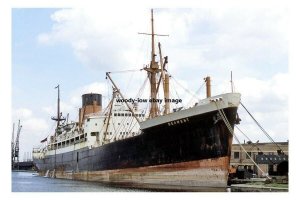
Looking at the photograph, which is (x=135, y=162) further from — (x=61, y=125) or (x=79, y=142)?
(x=61, y=125)

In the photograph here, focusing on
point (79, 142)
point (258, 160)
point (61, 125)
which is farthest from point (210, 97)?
point (61, 125)

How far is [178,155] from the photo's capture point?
2525 centimetres

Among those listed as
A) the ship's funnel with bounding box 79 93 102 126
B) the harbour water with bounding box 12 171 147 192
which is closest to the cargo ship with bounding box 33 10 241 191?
the harbour water with bounding box 12 171 147 192

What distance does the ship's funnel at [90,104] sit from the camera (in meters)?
43.4

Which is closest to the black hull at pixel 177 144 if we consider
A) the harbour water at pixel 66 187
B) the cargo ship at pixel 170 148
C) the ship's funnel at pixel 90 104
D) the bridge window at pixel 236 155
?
the cargo ship at pixel 170 148

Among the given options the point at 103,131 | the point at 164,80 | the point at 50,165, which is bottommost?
the point at 50,165

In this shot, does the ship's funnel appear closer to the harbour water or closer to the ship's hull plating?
the harbour water

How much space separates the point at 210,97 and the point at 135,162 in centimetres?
695

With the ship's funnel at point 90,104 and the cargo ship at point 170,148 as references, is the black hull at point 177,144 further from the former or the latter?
the ship's funnel at point 90,104

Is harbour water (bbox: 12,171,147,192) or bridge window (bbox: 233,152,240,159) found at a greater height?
bridge window (bbox: 233,152,240,159)

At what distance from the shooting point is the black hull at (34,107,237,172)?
79.6ft

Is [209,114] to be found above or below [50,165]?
above
